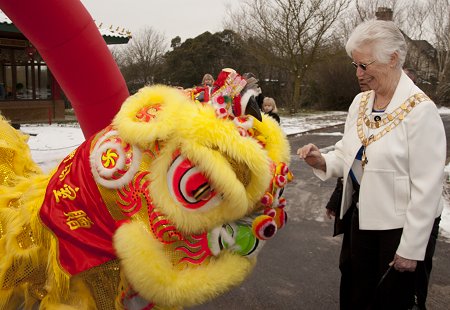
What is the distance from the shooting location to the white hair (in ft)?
5.89

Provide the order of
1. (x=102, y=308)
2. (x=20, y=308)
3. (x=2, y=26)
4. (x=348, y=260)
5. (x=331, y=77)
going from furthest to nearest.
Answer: (x=331, y=77), (x=2, y=26), (x=348, y=260), (x=20, y=308), (x=102, y=308)

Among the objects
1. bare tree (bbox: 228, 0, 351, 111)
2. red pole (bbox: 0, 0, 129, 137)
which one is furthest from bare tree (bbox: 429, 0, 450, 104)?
red pole (bbox: 0, 0, 129, 137)

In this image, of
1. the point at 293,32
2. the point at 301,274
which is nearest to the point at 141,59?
the point at 293,32

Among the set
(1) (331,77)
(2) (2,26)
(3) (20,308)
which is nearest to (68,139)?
(2) (2,26)

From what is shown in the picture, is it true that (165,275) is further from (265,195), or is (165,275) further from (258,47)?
Result: (258,47)

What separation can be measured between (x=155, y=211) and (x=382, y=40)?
1166 millimetres

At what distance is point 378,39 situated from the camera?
1.80 meters

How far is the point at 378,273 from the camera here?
2021mm

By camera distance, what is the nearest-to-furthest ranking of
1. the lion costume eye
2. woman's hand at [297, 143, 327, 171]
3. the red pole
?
the lion costume eye
woman's hand at [297, 143, 327, 171]
the red pole

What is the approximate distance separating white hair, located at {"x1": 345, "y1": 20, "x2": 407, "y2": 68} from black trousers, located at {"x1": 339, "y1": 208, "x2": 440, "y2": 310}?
736 millimetres

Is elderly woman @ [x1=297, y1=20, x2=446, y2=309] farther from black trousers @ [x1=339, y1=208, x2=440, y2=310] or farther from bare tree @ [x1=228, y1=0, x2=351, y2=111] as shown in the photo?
bare tree @ [x1=228, y1=0, x2=351, y2=111]

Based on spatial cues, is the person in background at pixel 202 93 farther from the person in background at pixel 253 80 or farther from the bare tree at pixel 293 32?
the bare tree at pixel 293 32

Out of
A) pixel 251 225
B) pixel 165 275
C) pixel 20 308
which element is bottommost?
pixel 20 308

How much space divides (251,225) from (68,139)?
9.42m
